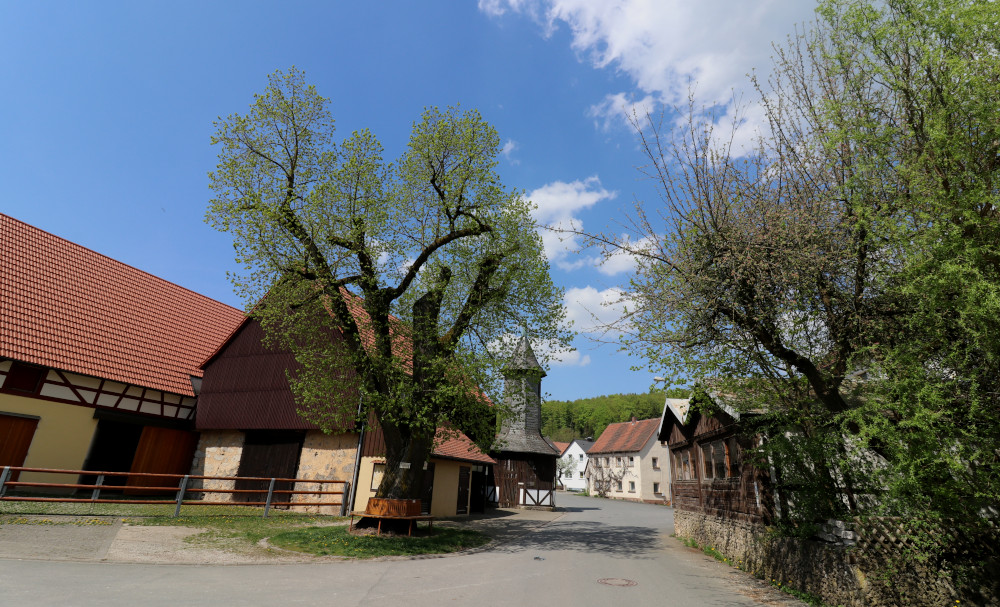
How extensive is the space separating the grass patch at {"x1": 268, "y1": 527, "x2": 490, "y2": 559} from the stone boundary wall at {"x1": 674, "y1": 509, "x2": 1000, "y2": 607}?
717cm

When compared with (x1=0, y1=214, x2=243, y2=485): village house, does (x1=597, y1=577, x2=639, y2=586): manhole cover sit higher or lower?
lower

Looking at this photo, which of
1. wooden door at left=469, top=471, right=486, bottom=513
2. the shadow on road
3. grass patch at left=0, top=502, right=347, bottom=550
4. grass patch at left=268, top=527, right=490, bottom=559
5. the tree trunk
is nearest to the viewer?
grass patch at left=268, top=527, right=490, bottom=559

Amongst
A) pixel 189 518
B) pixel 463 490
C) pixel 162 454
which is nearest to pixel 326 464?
pixel 189 518

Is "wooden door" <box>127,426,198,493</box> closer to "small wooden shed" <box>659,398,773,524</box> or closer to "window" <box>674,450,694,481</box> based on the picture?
"small wooden shed" <box>659,398,773,524</box>

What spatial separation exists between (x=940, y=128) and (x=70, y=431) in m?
24.2

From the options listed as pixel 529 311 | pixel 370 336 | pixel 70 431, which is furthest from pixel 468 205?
pixel 70 431

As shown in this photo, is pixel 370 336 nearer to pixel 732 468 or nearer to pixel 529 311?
pixel 529 311

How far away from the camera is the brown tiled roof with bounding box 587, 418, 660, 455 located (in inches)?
2103

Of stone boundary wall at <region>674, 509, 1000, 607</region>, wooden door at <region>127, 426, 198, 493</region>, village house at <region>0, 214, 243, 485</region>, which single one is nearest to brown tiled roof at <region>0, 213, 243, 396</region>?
village house at <region>0, 214, 243, 485</region>

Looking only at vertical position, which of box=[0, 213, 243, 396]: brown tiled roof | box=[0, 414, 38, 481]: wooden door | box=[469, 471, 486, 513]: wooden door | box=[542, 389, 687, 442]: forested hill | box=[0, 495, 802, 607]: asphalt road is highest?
box=[542, 389, 687, 442]: forested hill

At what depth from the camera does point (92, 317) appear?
784 inches

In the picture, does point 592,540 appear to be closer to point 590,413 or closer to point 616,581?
point 616,581

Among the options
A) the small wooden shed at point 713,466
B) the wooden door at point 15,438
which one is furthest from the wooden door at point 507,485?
the wooden door at point 15,438

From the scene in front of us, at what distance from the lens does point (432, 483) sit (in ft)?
70.6
